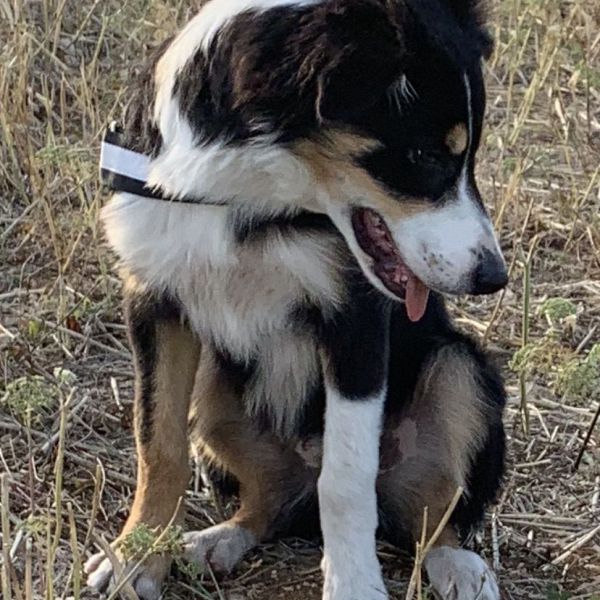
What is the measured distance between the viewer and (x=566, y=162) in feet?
18.0

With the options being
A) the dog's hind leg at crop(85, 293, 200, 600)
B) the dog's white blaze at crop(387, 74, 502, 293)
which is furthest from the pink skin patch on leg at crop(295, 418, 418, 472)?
the dog's white blaze at crop(387, 74, 502, 293)

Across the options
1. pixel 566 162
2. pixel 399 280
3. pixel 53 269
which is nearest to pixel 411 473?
pixel 399 280

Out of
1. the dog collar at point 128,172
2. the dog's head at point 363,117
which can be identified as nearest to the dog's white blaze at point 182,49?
the dog's head at point 363,117

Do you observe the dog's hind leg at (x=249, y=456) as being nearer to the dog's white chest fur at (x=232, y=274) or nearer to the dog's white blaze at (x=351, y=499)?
the dog's white chest fur at (x=232, y=274)

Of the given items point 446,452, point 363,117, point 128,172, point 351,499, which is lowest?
point 446,452

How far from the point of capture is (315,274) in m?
2.98

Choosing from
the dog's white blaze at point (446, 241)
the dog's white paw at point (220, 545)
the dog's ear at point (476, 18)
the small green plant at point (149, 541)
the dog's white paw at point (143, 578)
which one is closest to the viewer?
the small green plant at point (149, 541)

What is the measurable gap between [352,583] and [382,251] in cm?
76

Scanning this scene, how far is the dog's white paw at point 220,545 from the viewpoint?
127 inches

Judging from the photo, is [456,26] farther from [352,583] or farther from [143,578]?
[143,578]

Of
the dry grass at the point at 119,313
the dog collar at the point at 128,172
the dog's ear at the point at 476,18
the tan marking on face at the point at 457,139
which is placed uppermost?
the dog's ear at the point at 476,18

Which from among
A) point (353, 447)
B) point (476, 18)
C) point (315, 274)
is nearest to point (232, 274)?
point (315, 274)

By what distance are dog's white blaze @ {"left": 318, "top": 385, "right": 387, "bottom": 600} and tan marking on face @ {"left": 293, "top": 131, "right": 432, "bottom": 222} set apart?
460mm

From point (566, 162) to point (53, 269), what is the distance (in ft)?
7.21
